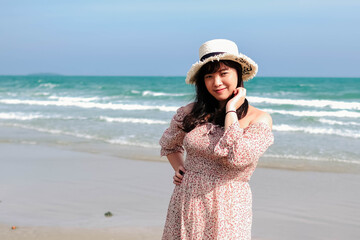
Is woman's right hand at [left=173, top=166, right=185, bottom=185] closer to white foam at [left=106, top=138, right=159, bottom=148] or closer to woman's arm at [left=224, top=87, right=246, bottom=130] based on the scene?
woman's arm at [left=224, top=87, right=246, bottom=130]

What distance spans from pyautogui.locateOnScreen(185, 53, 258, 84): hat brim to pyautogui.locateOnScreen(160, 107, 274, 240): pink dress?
0.97ft

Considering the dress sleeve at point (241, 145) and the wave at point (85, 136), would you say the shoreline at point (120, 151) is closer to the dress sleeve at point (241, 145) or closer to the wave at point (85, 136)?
the wave at point (85, 136)

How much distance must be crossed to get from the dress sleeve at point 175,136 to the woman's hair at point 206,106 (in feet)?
0.22

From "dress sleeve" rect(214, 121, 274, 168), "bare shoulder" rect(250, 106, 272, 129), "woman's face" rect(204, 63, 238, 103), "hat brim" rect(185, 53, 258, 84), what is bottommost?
"dress sleeve" rect(214, 121, 274, 168)

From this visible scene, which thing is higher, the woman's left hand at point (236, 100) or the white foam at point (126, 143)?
the woman's left hand at point (236, 100)

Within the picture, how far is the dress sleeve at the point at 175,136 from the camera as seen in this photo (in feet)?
8.64

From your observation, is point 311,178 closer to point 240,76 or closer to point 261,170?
point 261,170

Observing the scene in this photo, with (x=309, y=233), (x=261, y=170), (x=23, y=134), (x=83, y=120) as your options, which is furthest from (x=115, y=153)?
(x=83, y=120)

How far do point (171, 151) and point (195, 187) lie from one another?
41 cm

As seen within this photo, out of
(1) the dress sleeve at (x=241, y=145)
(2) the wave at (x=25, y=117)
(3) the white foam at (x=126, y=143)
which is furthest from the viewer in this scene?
(2) the wave at (x=25, y=117)

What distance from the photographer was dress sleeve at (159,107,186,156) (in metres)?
2.63

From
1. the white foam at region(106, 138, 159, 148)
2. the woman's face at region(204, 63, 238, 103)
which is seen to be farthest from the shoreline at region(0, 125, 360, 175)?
the woman's face at region(204, 63, 238, 103)

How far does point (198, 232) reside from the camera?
240 centimetres

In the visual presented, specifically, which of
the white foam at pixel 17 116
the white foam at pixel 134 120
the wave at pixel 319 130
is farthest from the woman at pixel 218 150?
the white foam at pixel 17 116
